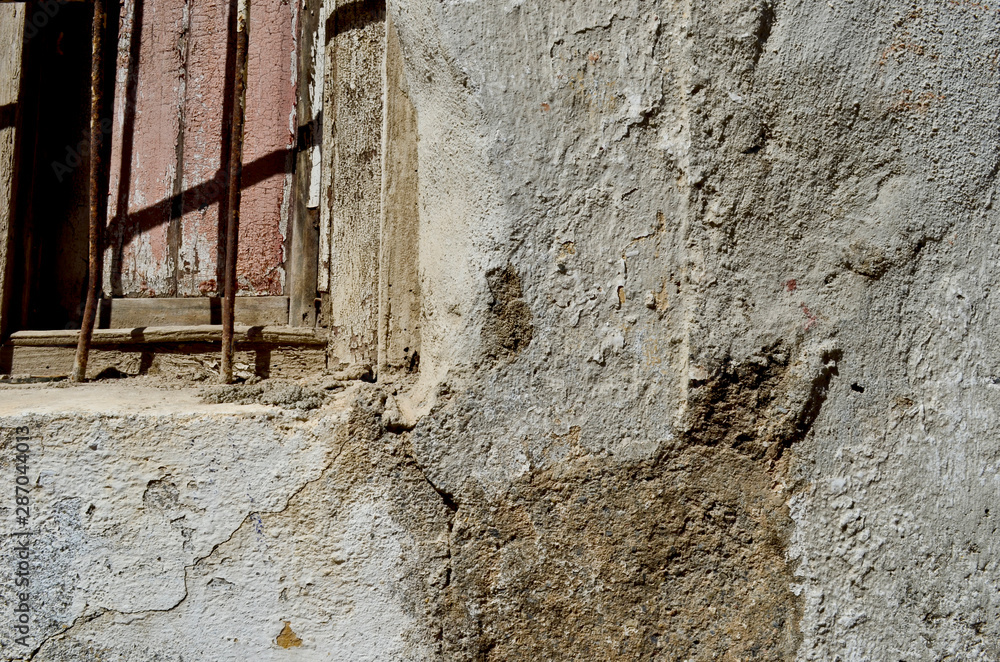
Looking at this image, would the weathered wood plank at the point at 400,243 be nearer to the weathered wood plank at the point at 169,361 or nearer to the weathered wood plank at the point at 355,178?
the weathered wood plank at the point at 355,178

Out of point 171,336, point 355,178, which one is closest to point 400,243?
point 355,178

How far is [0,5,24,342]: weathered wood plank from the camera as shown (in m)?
1.89

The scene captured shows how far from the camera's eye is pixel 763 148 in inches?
48.6

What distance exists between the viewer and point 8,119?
6.32 ft

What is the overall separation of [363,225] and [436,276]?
0.39 metres

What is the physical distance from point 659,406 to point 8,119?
6.19ft

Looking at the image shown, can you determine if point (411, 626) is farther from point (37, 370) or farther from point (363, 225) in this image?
point (37, 370)

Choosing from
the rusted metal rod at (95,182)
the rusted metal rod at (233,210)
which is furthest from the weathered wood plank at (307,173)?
the rusted metal rod at (95,182)

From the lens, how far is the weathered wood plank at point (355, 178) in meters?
1.60

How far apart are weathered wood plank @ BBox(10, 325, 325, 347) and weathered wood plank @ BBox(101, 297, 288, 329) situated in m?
0.04

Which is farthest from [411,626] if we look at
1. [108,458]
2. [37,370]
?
[37,370]

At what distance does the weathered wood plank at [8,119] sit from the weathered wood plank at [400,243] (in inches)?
44.4

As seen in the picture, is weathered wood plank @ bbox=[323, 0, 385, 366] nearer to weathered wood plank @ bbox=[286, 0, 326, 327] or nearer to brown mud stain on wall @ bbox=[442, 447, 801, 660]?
weathered wood plank @ bbox=[286, 0, 326, 327]

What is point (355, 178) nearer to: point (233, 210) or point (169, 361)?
point (233, 210)
